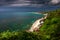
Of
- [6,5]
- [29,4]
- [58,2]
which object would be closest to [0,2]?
[6,5]

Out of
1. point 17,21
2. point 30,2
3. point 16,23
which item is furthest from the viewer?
point 30,2

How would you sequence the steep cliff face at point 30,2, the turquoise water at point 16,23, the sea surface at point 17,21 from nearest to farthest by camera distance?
the turquoise water at point 16,23 → the sea surface at point 17,21 → the steep cliff face at point 30,2

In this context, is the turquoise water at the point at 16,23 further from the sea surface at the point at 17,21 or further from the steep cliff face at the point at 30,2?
the steep cliff face at the point at 30,2

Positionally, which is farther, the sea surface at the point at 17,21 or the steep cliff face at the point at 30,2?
the steep cliff face at the point at 30,2

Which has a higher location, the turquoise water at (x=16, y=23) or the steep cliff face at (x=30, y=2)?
the steep cliff face at (x=30, y=2)

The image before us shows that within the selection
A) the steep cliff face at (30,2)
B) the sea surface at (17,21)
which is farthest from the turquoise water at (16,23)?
the steep cliff face at (30,2)

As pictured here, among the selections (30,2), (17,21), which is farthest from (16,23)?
(30,2)

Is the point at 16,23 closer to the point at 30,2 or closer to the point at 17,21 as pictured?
the point at 17,21

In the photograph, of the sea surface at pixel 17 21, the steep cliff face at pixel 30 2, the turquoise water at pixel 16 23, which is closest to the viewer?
the turquoise water at pixel 16 23

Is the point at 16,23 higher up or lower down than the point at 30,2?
lower down

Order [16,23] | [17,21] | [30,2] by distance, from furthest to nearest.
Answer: [30,2]
[17,21]
[16,23]

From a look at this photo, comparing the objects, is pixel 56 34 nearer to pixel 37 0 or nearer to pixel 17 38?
pixel 17 38

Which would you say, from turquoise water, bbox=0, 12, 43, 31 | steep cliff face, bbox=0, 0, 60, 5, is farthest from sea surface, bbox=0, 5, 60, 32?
steep cliff face, bbox=0, 0, 60, 5
